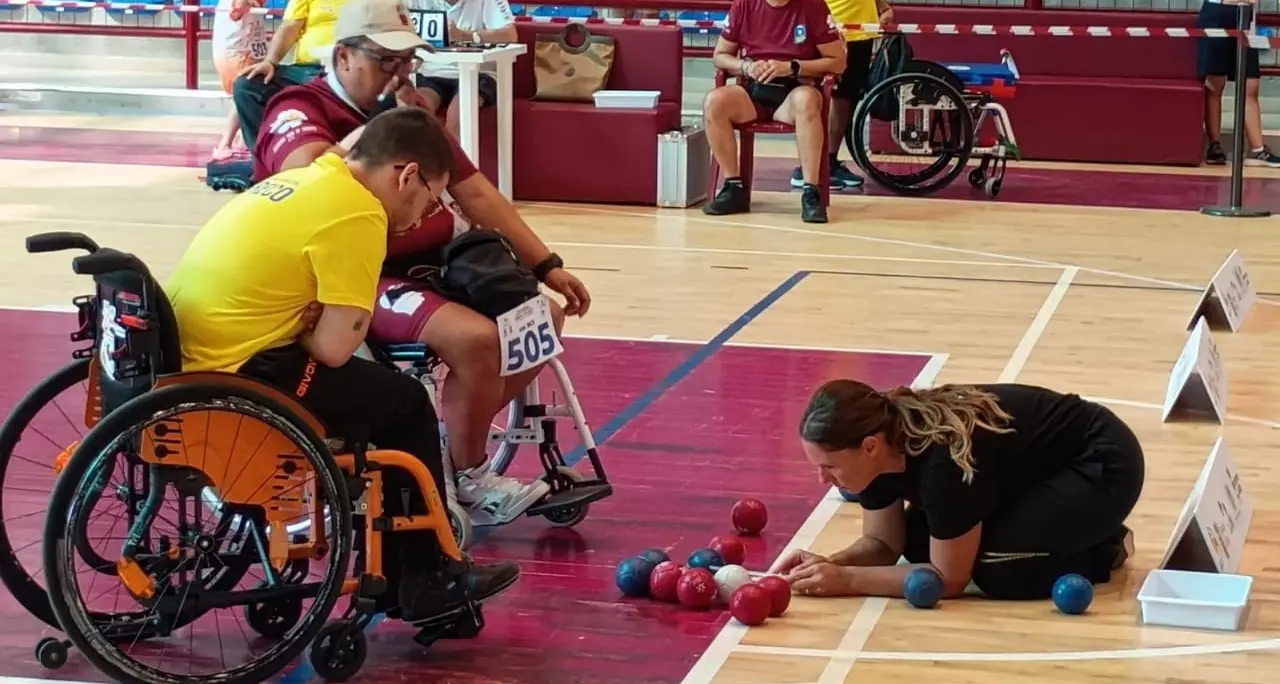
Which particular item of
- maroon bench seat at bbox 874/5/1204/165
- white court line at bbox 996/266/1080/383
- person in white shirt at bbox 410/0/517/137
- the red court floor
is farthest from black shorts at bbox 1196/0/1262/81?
the red court floor

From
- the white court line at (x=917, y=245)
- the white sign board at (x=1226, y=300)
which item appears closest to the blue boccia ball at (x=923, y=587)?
the white sign board at (x=1226, y=300)

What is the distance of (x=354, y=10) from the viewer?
14.4 feet

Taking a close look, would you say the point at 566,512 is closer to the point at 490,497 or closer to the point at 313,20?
the point at 490,497

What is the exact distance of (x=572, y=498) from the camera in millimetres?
4578

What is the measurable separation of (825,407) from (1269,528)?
1.40 m

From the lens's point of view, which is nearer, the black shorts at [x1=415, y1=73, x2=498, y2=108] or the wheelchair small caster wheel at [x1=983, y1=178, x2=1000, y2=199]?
the black shorts at [x1=415, y1=73, x2=498, y2=108]

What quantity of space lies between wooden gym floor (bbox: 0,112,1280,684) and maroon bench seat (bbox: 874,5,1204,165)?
560 millimetres

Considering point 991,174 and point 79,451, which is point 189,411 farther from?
point 991,174

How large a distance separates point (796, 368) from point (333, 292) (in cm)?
289

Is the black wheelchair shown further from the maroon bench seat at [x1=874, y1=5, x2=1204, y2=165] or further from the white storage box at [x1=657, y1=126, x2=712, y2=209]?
the maroon bench seat at [x1=874, y1=5, x2=1204, y2=165]

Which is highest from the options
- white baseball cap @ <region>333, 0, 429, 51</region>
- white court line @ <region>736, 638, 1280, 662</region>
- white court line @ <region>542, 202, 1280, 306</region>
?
white baseball cap @ <region>333, 0, 429, 51</region>

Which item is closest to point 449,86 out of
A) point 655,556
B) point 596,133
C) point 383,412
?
point 596,133

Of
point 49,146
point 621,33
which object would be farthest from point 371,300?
point 49,146

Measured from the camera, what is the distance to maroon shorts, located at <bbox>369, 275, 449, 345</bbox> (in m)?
4.22
